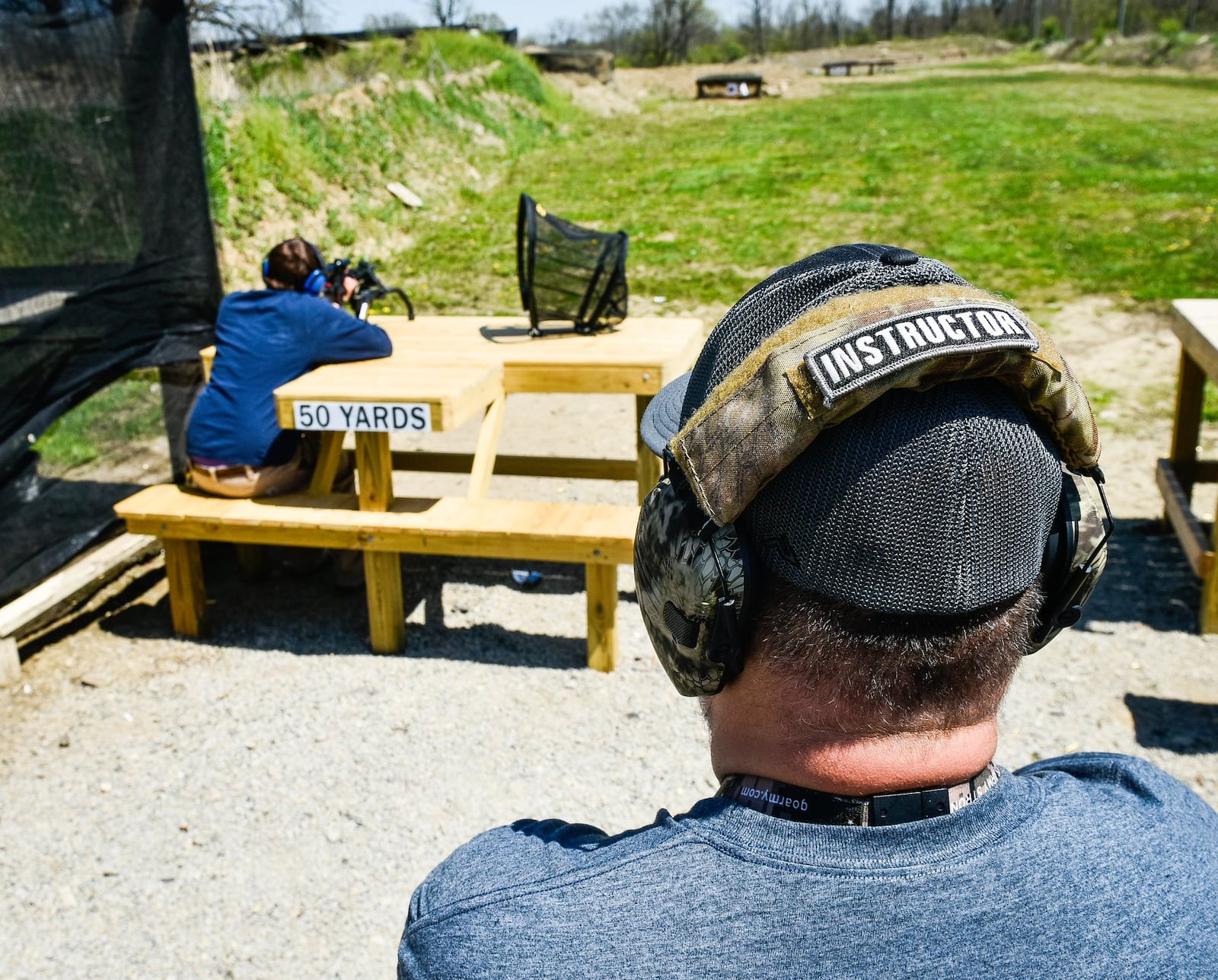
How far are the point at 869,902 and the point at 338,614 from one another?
13.9ft

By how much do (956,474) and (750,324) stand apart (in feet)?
0.87

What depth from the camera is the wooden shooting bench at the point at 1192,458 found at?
416 cm

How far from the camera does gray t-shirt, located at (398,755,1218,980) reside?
39.3 inches

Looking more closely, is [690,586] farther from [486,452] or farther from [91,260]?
[91,260]

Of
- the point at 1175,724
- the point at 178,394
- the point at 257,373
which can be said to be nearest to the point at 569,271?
the point at 257,373

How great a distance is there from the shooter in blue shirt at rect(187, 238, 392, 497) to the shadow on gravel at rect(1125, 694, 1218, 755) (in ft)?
11.0

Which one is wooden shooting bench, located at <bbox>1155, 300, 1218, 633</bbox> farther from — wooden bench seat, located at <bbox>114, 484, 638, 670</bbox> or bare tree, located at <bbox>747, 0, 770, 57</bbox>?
bare tree, located at <bbox>747, 0, 770, 57</bbox>

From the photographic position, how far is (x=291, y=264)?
15.8 ft

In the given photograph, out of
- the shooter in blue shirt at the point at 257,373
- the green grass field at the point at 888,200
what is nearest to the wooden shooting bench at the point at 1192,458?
the shooter in blue shirt at the point at 257,373

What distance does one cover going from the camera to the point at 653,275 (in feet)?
38.1

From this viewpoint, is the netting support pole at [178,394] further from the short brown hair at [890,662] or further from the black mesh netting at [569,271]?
the short brown hair at [890,662]

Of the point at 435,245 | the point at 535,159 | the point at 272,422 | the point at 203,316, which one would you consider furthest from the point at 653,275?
the point at 535,159

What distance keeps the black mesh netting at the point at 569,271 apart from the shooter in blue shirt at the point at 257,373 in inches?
31.0

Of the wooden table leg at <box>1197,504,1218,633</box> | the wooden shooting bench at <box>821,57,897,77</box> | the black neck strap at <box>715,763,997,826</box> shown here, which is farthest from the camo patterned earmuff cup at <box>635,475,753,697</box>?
the wooden shooting bench at <box>821,57,897,77</box>
